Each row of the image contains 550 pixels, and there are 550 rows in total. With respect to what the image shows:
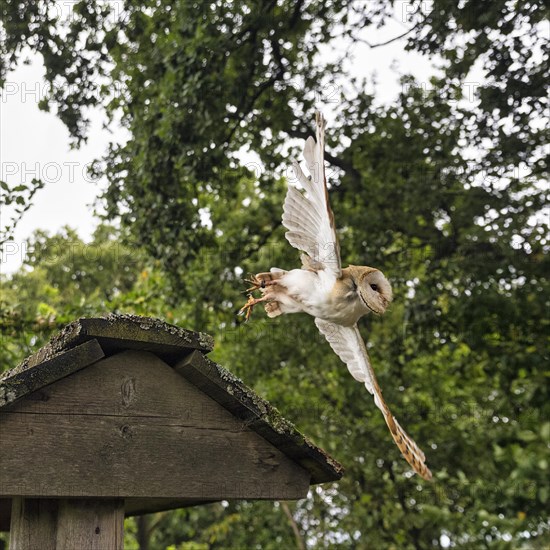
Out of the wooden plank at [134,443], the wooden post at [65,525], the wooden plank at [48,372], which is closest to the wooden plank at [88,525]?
the wooden post at [65,525]

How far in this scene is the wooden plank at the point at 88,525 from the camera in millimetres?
2130

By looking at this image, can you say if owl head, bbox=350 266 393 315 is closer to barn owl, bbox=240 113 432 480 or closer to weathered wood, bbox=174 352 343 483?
barn owl, bbox=240 113 432 480

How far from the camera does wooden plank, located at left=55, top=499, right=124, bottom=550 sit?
2.13m

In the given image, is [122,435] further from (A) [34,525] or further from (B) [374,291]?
(B) [374,291]

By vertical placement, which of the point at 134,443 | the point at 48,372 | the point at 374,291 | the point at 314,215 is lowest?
the point at 134,443

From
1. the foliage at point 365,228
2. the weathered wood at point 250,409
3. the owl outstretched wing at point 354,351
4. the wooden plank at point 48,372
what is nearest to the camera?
the wooden plank at point 48,372

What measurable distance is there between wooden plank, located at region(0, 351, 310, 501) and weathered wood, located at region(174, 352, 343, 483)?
3 centimetres

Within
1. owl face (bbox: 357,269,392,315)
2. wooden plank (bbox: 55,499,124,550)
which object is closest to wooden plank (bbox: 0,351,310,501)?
wooden plank (bbox: 55,499,124,550)

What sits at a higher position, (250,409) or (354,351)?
(354,351)

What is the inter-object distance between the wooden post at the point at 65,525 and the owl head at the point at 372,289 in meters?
0.94

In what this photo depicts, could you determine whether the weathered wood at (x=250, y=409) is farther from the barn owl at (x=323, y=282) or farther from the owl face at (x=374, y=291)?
the owl face at (x=374, y=291)

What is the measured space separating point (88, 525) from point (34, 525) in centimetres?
15

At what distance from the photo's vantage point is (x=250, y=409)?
89.5 inches

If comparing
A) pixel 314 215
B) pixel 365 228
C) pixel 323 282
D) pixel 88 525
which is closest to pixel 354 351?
pixel 323 282
